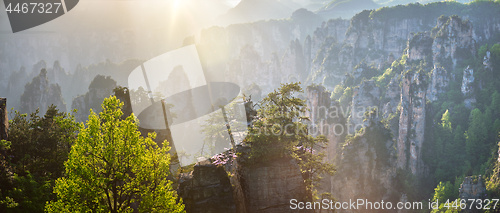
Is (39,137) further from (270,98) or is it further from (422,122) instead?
(422,122)

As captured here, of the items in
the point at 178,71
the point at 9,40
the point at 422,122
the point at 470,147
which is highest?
the point at 9,40

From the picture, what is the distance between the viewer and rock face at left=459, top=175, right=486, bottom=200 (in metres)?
56.2

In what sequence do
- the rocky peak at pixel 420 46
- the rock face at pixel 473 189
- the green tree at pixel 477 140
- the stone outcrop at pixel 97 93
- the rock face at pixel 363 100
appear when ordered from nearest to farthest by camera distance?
the rock face at pixel 473 189 → the green tree at pixel 477 140 → the stone outcrop at pixel 97 93 → the rock face at pixel 363 100 → the rocky peak at pixel 420 46

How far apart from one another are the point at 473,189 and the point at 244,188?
152 ft

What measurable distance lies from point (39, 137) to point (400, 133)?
70.9 meters

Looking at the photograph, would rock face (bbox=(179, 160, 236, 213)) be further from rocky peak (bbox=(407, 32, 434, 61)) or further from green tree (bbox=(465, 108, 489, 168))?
rocky peak (bbox=(407, 32, 434, 61))

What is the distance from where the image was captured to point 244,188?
82.4 feet

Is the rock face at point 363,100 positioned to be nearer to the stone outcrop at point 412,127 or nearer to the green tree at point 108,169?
the stone outcrop at point 412,127

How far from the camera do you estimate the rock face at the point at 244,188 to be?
78.7 feet

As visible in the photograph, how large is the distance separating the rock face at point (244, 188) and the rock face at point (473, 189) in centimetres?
4269

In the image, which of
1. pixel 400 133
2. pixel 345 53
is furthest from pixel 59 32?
pixel 400 133

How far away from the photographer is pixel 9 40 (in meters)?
120

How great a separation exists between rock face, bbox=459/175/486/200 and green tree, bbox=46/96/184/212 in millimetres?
52100

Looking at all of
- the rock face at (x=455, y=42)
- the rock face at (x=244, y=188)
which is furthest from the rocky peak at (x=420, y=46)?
the rock face at (x=244, y=188)
